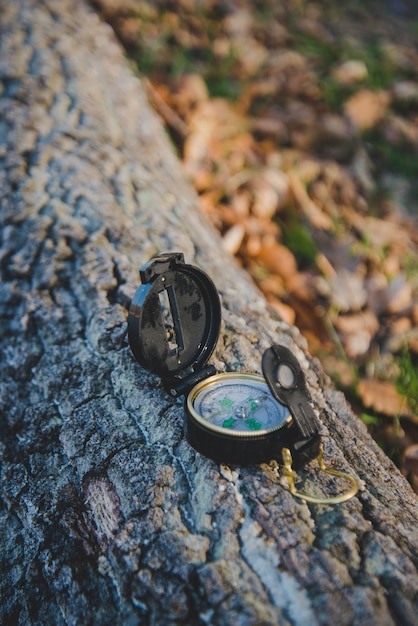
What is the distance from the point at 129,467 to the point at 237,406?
1.15 feet

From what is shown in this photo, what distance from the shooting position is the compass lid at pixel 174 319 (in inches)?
57.9

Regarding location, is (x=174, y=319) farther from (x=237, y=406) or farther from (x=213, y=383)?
(x=237, y=406)

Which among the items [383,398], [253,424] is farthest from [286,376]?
[383,398]

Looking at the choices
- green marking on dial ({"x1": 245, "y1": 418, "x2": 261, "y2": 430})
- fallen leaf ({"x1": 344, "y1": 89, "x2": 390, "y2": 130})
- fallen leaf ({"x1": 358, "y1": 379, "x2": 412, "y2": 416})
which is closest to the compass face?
green marking on dial ({"x1": 245, "y1": 418, "x2": 261, "y2": 430})

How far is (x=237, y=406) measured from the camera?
1439 mm

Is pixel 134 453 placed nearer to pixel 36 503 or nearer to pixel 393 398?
pixel 36 503

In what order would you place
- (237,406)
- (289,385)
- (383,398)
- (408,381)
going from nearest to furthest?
(289,385)
(237,406)
(383,398)
(408,381)

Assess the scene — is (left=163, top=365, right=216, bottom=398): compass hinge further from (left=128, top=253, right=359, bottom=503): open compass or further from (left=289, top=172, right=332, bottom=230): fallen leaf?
(left=289, top=172, right=332, bottom=230): fallen leaf

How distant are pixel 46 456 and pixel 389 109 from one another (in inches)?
167

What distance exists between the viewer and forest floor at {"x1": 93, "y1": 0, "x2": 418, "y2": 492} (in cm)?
262

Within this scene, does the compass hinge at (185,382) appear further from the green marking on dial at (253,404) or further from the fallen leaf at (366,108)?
the fallen leaf at (366,108)

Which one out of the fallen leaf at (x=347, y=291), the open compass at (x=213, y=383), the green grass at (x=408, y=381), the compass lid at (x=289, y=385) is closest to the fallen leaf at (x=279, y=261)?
the fallen leaf at (x=347, y=291)

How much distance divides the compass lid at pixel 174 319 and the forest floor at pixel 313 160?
920mm

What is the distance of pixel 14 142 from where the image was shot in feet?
8.45
